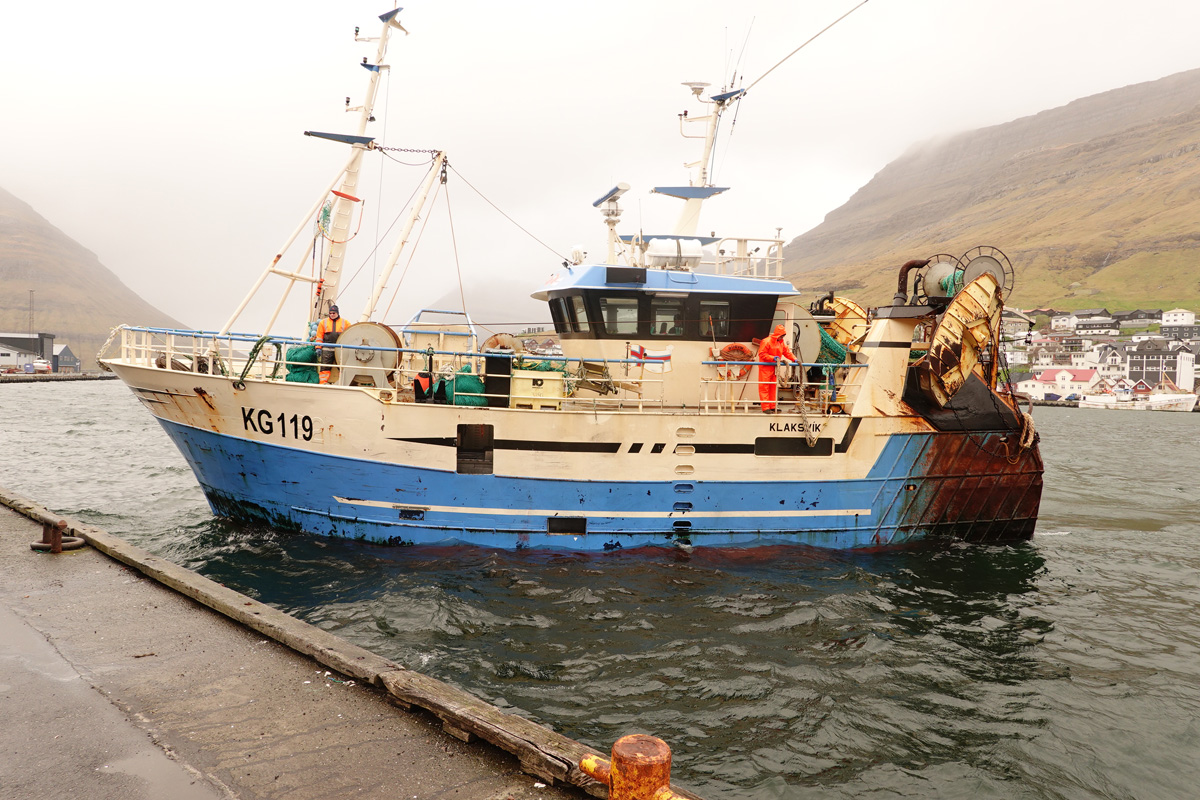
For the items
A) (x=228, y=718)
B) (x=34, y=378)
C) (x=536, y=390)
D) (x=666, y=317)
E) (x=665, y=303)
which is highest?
(x=665, y=303)

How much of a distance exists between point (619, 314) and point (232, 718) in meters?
8.83

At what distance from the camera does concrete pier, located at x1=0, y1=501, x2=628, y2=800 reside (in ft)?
12.4

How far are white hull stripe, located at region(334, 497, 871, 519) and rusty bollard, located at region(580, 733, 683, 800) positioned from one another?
23.8 ft

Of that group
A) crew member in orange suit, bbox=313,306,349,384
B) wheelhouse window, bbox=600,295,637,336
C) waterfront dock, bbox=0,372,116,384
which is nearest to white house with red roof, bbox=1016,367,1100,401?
wheelhouse window, bbox=600,295,637,336

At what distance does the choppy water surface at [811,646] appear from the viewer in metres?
5.86

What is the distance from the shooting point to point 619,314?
1198 cm

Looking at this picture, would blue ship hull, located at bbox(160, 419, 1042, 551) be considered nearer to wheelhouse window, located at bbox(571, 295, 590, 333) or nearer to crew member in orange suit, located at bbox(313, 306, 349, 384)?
crew member in orange suit, located at bbox(313, 306, 349, 384)

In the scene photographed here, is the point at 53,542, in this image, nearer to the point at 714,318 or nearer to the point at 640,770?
the point at 640,770

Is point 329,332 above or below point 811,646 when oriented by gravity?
above

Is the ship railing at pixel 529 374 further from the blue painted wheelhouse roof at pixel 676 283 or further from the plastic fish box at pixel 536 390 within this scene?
the blue painted wheelhouse roof at pixel 676 283

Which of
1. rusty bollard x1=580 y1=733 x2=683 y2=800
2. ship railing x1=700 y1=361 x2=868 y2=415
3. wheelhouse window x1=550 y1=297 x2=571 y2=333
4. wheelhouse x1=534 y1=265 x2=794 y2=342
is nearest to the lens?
rusty bollard x1=580 y1=733 x2=683 y2=800

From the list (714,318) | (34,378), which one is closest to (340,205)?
(714,318)

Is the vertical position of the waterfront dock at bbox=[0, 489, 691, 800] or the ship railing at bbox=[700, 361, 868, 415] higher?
the ship railing at bbox=[700, 361, 868, 415]

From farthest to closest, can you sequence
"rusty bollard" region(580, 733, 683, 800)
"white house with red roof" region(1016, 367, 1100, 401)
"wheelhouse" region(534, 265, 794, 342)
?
"white house with red roof" region(1016, 367, 1100, 401)
"wheelhouse" region(534, 265, 794, 342)
"rusty bollard" region(580, 733, 683, 800)
